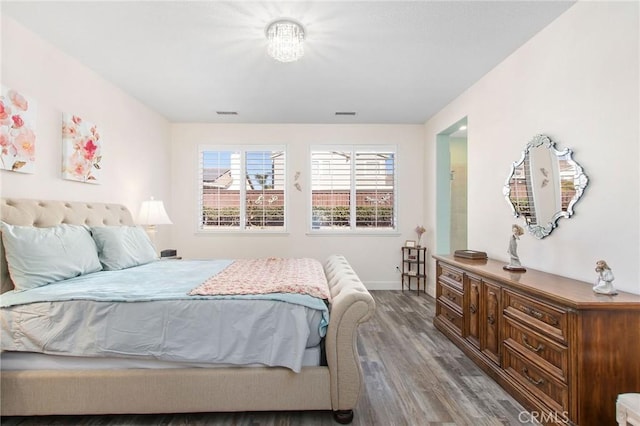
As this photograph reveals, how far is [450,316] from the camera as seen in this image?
316 centimetres

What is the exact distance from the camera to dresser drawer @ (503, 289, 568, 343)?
177cm

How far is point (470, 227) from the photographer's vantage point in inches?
145

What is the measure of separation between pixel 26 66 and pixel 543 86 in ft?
13.6

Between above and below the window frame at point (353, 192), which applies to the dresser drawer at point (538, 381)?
below

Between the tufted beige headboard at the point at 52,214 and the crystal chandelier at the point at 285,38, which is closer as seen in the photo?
the tufted beige headboard at the point at 52,214

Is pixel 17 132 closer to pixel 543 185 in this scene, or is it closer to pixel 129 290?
pixel 129 290

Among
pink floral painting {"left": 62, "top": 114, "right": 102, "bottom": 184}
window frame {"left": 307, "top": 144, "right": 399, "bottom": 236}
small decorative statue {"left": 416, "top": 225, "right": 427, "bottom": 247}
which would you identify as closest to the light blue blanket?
pink floral painting {"left": 62, "top": 114, "right": 102, "bottom": 184}

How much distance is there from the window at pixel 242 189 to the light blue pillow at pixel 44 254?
262 cm

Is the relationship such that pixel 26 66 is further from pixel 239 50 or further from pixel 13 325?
pixel 13 325

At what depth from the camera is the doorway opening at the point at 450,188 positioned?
466cm

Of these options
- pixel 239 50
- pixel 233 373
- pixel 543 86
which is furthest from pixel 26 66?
pixel 543 86

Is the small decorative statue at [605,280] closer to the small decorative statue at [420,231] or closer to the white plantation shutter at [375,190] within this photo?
the small decorative statue at [420,231]

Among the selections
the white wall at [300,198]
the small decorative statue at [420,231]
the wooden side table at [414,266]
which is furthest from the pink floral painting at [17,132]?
the small decorative statue at [420,231]

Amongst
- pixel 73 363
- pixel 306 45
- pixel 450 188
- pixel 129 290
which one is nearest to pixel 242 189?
pixel 306 45
